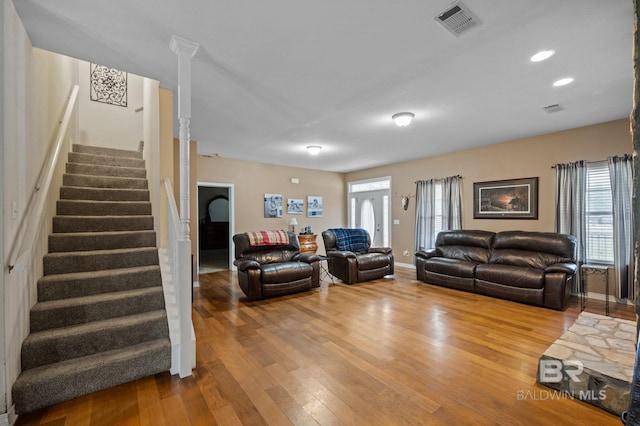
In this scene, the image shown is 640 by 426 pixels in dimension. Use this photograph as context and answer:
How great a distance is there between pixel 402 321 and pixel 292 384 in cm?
173

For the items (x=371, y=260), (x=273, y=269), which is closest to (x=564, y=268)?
(x=371, y=260)

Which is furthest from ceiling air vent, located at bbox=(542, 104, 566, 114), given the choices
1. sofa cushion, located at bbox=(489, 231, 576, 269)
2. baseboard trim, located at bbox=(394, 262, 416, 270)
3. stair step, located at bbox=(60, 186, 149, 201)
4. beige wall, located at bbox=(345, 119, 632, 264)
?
stair step, located at bbox=(60, 186, 149, 201)

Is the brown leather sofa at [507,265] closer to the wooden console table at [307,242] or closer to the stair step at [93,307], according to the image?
the wooden console table at [307,242]

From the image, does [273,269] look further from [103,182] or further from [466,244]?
[466,244]

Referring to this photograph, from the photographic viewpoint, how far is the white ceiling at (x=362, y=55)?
1.91 metres

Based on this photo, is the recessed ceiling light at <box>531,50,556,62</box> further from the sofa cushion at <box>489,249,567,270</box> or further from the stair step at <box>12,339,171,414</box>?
the stair step at <box>12,339,171,414</box>

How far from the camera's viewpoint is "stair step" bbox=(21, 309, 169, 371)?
200 centimetres

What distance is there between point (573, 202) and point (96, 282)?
6.39 m

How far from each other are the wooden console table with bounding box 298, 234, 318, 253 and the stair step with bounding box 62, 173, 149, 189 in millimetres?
4056

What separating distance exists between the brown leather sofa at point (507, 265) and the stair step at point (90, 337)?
439 cm

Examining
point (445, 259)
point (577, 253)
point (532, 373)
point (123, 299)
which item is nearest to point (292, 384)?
point (123, 299)

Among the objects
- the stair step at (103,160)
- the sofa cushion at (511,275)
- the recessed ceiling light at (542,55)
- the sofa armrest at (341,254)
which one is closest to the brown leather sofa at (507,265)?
the sofa cushion at (511,275)

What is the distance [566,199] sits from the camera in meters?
4.42

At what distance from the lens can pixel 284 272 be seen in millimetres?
4367
